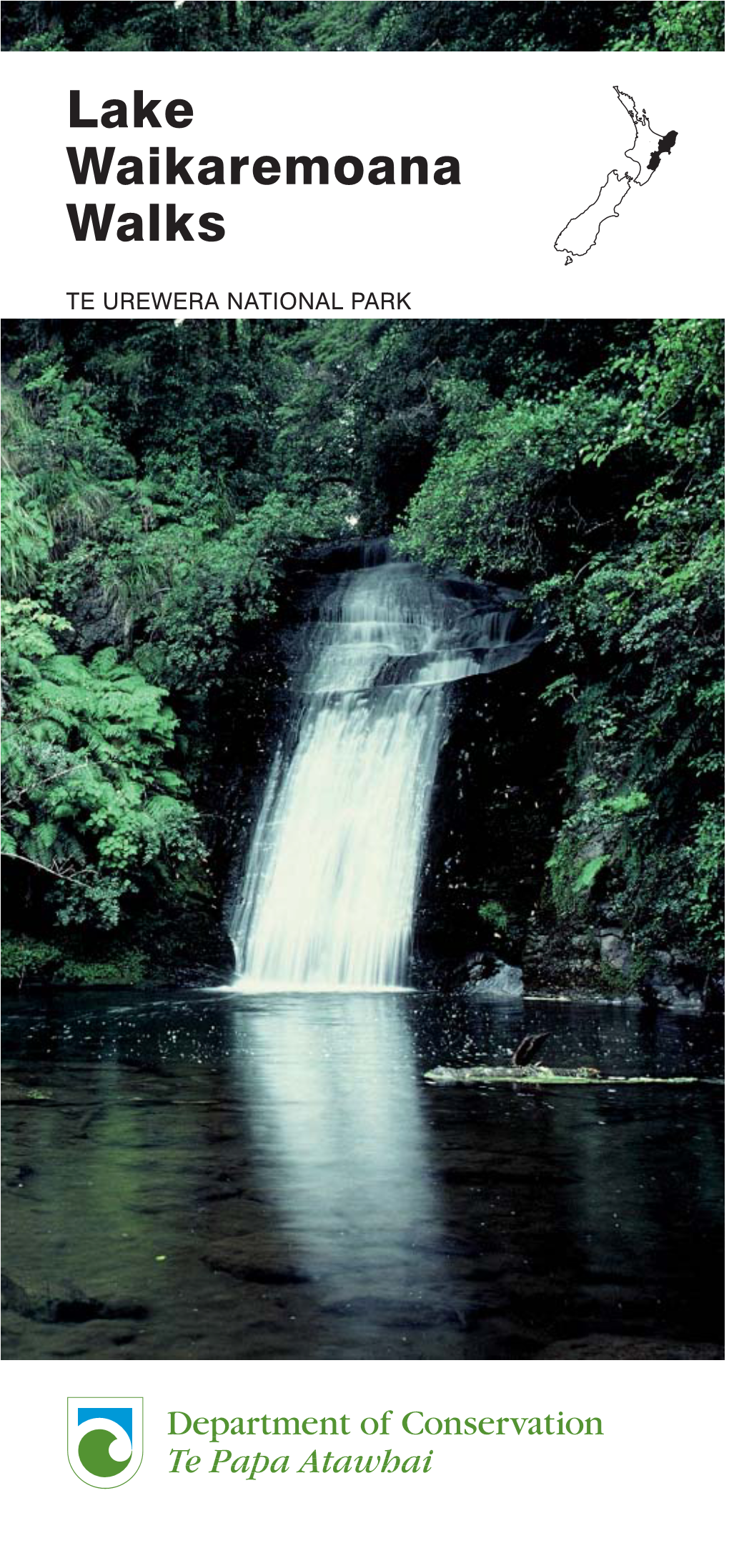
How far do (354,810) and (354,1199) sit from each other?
1047 centimetres

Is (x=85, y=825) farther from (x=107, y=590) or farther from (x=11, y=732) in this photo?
(x=107, y=590)

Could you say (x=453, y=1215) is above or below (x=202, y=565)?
below

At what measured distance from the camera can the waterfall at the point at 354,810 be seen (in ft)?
53.4

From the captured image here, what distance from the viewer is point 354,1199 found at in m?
6.93

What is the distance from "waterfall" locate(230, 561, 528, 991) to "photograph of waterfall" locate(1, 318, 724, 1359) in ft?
0.20

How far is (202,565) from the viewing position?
18562 millimetres
